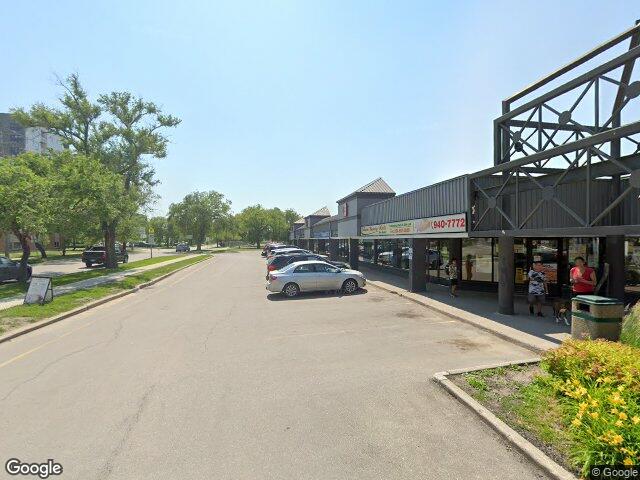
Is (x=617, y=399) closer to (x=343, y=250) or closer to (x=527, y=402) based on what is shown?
(x=527, y=402)

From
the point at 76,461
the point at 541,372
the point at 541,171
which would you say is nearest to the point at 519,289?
the point at 541,171

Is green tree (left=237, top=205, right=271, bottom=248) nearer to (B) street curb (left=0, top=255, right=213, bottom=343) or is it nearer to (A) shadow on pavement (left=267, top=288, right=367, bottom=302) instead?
(B) street curb (left=0, top=255, right=213, bottom=343)

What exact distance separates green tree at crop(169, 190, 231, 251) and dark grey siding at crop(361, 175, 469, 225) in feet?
208

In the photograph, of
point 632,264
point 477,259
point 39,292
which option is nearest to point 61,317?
point 39,292

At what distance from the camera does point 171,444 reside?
14.3 feet

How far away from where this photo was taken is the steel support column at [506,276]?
1103 cm

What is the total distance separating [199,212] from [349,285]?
222 feet

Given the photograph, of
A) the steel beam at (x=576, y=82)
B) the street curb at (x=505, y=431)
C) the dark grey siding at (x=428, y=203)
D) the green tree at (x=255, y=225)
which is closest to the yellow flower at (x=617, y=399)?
the street curb at (x=505, y=431)

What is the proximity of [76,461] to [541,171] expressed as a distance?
13016 millimetres

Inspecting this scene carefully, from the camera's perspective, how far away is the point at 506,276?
11.1 metres

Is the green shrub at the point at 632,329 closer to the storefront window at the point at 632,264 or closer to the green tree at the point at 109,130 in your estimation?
the storefront window at the point at 632,264

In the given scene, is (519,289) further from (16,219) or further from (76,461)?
(16,219)

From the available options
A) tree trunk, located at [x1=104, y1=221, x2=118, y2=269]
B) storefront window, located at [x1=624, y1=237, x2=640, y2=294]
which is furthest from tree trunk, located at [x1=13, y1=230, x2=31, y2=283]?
storefront window, located at [x1=624, y1=237, x2=640, y2=294]

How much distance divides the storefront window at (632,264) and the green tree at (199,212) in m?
74.0
